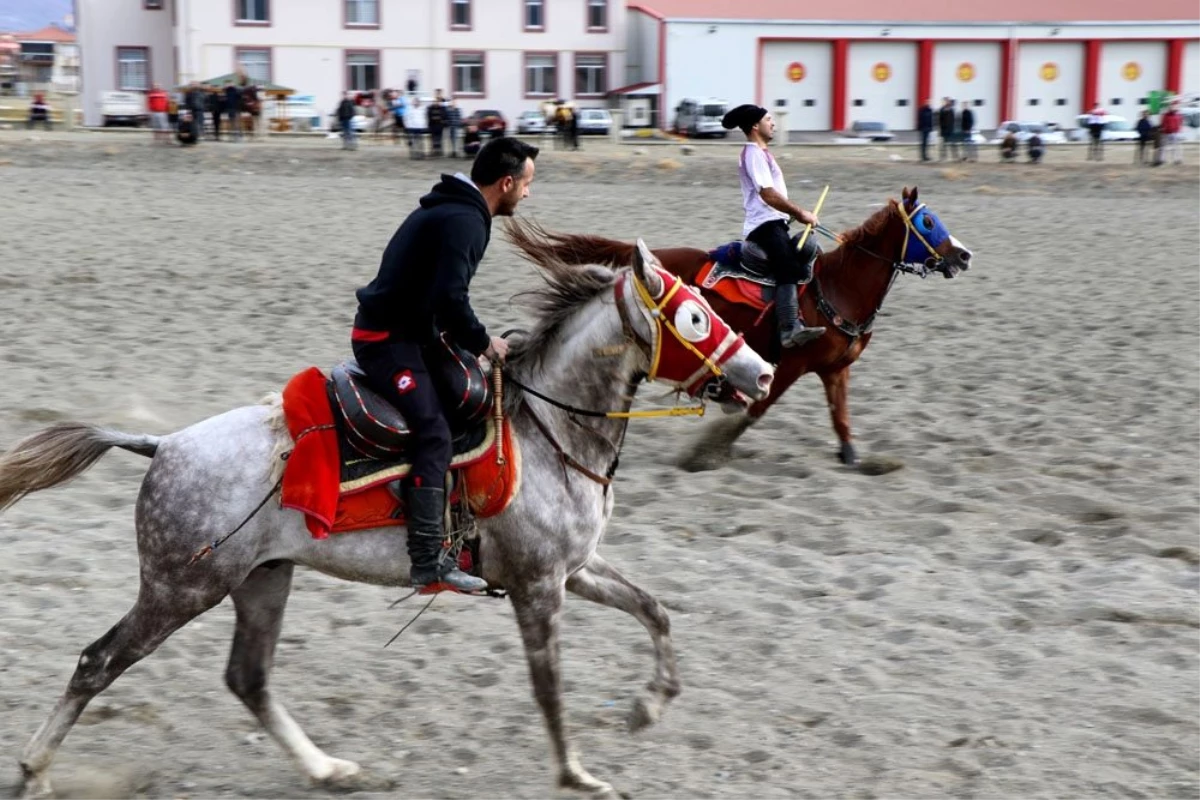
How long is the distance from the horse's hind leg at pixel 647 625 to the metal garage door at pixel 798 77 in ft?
160

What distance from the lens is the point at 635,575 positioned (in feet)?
23.6

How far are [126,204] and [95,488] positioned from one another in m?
12.2

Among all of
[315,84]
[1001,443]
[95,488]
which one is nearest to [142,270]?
[95,488]

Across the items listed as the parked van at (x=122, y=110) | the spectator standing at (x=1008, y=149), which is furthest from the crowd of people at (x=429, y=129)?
the parked van at (x=122, y=110)

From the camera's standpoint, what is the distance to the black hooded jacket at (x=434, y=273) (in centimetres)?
480

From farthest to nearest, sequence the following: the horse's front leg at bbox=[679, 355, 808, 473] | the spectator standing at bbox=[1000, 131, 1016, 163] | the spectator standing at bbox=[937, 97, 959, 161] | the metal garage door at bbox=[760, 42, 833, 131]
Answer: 1. the metal garage door at bbox=[760, 42, 833, 131]
2. the spectator standing at bbox=[937, 97, 959, 161]
3. the spectator standing at bbox=[1000, 131, 1016, 163]
4. the horse's front leg at bbox=[679, 355, 808, 473]

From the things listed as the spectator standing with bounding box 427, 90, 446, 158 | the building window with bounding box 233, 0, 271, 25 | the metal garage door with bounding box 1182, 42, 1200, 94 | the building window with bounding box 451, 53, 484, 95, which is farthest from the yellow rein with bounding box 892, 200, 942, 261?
the metal garage door with bounding box 1182, 42, 1200, 94

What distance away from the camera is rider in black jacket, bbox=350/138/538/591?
482cm

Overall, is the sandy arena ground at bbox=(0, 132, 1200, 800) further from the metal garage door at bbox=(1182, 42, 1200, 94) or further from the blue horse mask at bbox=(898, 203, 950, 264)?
the metal garage door at bbox=(1182, 42, 1200, 94)

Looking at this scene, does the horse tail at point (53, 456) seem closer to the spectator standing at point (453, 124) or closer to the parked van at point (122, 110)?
the spectator standing at point (453, 124)

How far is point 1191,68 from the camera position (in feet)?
180

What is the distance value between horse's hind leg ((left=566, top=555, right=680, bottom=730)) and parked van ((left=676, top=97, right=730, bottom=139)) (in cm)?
3987

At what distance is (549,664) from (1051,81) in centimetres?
5387

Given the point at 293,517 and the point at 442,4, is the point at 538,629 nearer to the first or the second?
the point at 293,517
